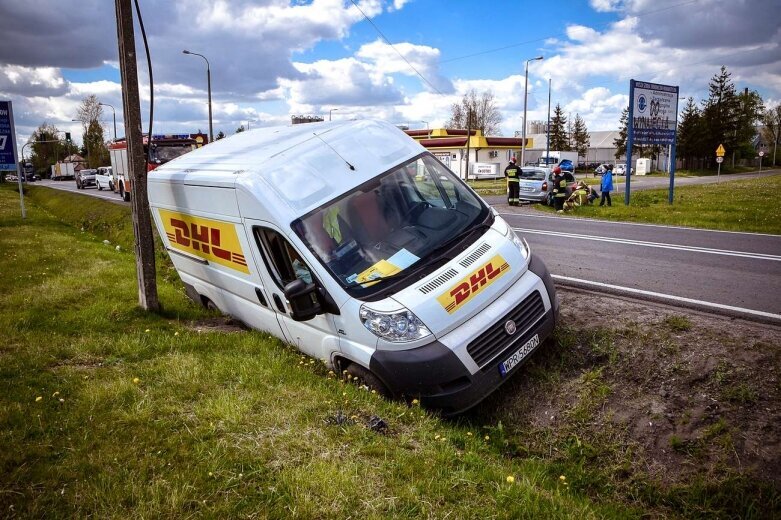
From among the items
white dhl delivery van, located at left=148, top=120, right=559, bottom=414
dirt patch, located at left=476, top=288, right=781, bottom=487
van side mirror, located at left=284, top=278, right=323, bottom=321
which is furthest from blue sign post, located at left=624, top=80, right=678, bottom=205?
van side mirror, located at left=284, top=278, right=323, bottom=321

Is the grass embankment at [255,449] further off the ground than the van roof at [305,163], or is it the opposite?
the van roof at [305,163]

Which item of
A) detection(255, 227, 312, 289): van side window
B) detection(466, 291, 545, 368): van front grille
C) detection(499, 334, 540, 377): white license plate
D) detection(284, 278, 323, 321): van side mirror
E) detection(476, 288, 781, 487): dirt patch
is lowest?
detection(476, 288, 781, 487): dirt patch

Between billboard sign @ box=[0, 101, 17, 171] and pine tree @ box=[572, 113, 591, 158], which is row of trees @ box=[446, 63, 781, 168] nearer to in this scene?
pine tree @ box=[572, 113, 591, 158]

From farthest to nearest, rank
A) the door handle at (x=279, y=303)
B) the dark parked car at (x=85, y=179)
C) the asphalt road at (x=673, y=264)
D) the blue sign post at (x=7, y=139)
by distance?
the dark parked car at (x=85, y=179)
the blue sign post at (x=7, y=139)
the asphalt road at (x=673, y=264)
the door handle at (x=279, y=303)

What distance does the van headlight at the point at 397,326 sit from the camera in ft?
13.8

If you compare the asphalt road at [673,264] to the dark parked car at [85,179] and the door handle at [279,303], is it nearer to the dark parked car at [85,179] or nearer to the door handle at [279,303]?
the door handle at [279,303]

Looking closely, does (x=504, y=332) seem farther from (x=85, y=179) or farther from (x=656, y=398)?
(x=85, y=179)

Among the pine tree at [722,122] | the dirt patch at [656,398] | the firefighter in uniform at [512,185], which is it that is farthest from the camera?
the pine tree at [722,122]

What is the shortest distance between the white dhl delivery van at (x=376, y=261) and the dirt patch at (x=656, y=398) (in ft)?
1.76

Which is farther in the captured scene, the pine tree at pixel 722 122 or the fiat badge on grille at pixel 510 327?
the pine tree at pixel 722 122

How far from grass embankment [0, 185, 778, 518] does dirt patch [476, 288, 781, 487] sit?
72mm

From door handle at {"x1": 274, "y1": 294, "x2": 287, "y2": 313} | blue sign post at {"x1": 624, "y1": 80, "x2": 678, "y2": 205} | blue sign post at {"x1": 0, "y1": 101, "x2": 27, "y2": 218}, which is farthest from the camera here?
blue sign post at {"x1": 624, "y1": 80, "x2": 678, "y2": 205}

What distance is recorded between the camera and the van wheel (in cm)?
450

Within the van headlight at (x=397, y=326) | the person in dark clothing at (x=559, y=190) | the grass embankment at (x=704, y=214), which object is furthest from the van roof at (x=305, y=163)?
the person in dark clothing at (x=559, y=190)
